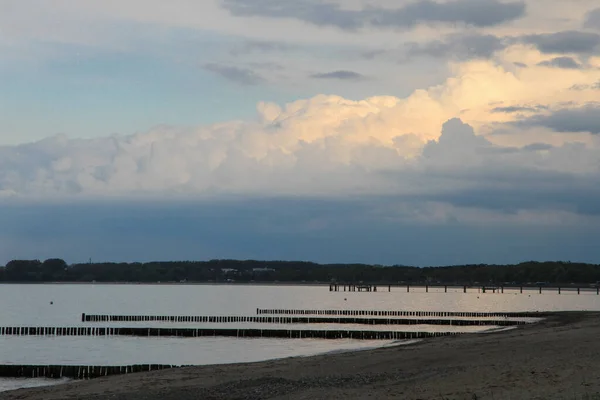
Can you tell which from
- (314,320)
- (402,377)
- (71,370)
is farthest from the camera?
(314,320)

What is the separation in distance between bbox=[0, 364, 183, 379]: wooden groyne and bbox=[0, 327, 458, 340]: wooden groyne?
30.3 m

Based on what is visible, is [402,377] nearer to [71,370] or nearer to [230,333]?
[71,370]

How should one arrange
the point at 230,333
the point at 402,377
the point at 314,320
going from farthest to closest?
1. the point at 314,320
2. the point at 230,333
3. the point at 402,377

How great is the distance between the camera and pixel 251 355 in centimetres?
5981

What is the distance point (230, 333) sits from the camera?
256 ft

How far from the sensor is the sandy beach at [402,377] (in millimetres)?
25000

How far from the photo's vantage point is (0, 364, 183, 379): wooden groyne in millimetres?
44344

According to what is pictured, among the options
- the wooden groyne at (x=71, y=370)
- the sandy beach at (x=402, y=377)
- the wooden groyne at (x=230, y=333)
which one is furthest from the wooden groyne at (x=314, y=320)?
the wooden groyne at (x=71, y=370)

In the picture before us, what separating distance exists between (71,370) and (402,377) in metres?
21.9

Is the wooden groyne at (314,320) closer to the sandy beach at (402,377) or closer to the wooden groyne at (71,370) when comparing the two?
the sandy beach at (402,377)

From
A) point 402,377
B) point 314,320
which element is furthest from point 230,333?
point 402,377

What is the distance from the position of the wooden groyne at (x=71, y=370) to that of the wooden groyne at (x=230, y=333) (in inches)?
1194

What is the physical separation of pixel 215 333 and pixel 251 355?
1911 centimetres

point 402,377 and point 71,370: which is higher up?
point 402,377
